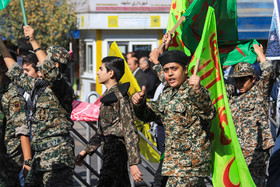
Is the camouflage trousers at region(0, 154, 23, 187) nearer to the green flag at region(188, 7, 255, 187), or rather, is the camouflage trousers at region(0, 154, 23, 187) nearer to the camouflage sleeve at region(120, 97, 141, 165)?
the camouflage sleeve at region(120, 97, 141, 165)

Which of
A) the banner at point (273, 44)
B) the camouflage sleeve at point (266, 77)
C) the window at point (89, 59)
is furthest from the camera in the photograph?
the window at point (89, 59)

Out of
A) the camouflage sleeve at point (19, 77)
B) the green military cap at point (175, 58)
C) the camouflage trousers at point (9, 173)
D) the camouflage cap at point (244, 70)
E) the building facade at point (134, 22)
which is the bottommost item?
the camouflage trousers at point (9, 173)

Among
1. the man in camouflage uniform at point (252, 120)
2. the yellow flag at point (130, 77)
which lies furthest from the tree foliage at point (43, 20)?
the man in camouflage uniform at point (252, 120)

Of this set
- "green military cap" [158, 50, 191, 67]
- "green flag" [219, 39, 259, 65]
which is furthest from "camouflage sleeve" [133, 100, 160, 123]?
"green flag" [219, 39, 259, 65]

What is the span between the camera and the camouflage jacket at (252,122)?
22.6 ft

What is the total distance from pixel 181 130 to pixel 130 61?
7.15m

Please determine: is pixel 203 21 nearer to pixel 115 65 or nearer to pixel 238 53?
pixel 238 53

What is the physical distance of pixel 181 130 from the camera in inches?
195

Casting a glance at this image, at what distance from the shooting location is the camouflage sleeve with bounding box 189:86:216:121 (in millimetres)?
4738

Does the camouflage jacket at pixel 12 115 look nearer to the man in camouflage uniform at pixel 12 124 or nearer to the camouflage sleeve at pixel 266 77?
the man in camouflage uniform at pixel 12 124

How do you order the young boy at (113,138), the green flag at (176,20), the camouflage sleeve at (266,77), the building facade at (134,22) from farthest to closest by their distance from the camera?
the building facade at (134,22), the camouflage sleeve at (266,77), the green flag at (176,20), the young boy at (113,138)

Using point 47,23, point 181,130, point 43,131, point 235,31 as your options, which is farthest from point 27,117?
point 47,23

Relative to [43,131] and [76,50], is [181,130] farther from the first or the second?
[76,50]

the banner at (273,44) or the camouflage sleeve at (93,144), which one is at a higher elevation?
the banner at (273,44)
